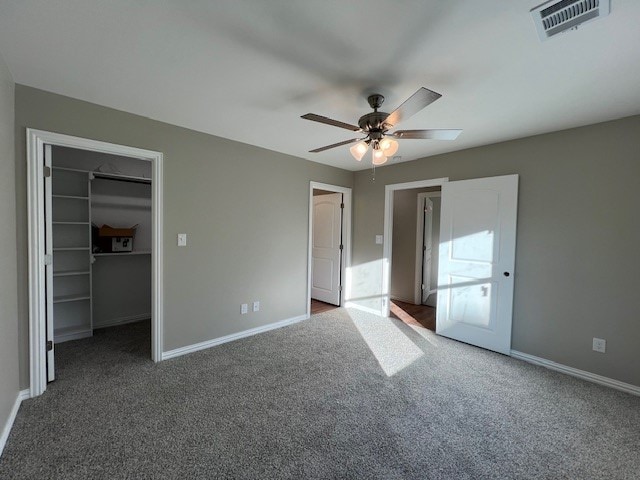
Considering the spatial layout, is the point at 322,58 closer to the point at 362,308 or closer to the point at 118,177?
the point at 118,177

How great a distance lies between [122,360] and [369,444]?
250cm

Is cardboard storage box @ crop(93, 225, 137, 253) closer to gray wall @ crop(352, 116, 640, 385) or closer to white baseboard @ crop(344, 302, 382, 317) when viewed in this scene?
white baseboard @ crop(344, 302, 382, 317)

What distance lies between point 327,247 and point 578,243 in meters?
3.32

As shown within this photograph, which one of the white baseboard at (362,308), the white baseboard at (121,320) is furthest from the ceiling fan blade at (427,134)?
the white baseboard at (121,320)

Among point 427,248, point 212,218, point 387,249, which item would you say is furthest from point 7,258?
point 427,248

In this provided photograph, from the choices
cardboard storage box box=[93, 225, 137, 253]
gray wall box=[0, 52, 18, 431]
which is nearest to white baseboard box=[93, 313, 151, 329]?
cardboard storage box box=[93, 225, 137, 253]

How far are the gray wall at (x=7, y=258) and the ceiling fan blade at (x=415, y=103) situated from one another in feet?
8.15

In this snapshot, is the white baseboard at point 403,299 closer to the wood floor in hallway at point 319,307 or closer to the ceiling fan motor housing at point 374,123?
the wood floor in hallway at point 319,307

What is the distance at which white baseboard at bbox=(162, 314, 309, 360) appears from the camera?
9.52 feet

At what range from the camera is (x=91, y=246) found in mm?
3422

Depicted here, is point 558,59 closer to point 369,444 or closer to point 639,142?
point 639,142

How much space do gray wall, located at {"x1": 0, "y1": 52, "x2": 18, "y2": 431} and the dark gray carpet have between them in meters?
0.28

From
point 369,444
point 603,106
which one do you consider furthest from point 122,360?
point 603,106

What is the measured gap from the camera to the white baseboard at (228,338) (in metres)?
2.90
